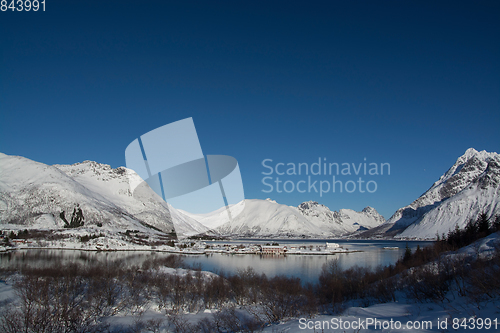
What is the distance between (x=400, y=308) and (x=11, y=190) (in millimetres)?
144720

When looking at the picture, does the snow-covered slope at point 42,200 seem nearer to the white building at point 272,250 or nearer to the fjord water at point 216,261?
the fjord water at point 216,261

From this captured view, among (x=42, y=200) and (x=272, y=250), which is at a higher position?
(x=42, y=200)

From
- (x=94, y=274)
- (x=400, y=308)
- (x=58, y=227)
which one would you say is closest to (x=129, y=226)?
(x=58, y=227)

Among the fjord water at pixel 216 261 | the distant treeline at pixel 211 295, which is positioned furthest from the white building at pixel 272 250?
the distant treeline at pixel 211 295

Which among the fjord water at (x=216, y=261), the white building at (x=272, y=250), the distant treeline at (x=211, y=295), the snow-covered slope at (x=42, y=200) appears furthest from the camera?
the snow-covered slope at (x=42, y=200)

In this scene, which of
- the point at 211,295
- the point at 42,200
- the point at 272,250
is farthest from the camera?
the point at 42,200

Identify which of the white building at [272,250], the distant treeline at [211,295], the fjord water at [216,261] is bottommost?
the white building at [272,250]

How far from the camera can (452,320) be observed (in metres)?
11.5

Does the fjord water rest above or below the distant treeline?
below

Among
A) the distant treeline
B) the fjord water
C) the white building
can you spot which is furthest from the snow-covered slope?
the distant treeline

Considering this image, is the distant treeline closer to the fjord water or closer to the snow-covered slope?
the fjord water

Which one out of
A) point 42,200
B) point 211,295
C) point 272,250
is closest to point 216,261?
point 272,250

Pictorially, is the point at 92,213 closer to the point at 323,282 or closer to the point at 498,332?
the point at 323,282

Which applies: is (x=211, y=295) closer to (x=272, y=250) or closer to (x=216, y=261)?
(x=216, y=261)
